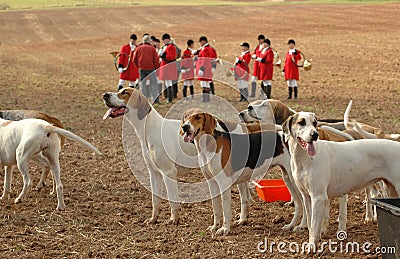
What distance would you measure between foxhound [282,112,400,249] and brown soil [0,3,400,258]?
59cm

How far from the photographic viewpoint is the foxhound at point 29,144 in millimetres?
8445

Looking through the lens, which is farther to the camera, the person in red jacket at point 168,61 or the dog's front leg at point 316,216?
the person in red jacket at point 168,61

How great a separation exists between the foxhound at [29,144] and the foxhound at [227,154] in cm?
165

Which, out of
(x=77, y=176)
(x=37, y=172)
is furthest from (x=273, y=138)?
(x=37, y=172)

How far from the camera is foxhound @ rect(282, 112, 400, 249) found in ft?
21.6

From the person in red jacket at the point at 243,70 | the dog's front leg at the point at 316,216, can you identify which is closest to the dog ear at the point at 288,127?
the dog's front leg at the point at 316,216

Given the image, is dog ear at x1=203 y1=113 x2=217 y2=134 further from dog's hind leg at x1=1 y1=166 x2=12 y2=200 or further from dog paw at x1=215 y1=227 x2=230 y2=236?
dog's hind leg at x1=1 y1=166 x2=12 y2=200

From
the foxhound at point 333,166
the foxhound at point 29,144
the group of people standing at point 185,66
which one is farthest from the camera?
the group of people standing at point 185,66

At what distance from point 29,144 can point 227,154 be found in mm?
2561

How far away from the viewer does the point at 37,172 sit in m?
10.8

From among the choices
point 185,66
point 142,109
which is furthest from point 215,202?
point 185,66

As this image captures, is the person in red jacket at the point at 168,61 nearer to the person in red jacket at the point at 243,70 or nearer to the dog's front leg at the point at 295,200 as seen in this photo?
the person in red jacket at the point at 243,70

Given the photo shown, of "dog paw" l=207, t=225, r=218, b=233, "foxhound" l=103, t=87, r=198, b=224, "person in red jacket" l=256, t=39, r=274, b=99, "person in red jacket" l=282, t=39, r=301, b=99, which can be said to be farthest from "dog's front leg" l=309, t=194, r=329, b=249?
"person in red jacket" l=282, t=39, r=301, b=99

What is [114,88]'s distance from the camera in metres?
23.9
